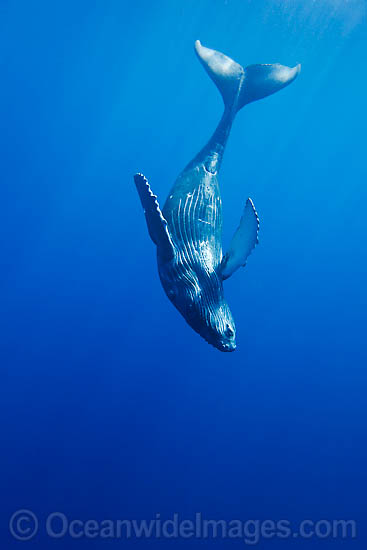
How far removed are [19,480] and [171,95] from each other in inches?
530

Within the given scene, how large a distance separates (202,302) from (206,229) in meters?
1.02

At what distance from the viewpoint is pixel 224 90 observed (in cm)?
565

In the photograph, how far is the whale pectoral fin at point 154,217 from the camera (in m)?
3.54

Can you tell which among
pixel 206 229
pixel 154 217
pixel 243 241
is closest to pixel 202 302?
pixel 243 241

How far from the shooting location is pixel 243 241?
3.87 metres

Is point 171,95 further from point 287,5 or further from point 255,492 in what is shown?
A: point 255,492

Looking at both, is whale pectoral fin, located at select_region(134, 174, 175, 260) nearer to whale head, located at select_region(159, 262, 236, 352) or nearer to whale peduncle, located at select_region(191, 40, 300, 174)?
whale head, located at select_region(159, 262, 236, 352)

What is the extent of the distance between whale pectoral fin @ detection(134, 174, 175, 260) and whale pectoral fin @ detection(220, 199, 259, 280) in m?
0.57

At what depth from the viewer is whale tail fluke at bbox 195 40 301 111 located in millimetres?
5574

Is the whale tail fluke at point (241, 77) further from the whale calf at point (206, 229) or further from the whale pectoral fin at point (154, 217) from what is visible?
the whale pectoral fin at point (154, 217)

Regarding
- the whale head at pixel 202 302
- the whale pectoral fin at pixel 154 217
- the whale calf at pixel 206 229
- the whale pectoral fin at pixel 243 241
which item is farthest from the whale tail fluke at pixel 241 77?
the whale head at pixel 202 302

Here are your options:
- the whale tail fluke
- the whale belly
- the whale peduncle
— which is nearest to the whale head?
the whale belly

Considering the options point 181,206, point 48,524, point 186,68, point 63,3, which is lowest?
point 48,524

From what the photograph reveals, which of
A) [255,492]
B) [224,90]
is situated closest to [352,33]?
[224,90]
